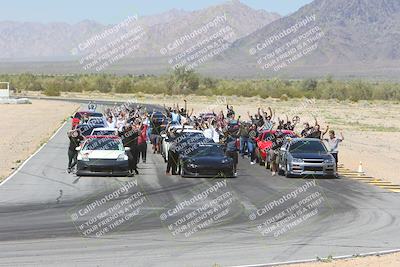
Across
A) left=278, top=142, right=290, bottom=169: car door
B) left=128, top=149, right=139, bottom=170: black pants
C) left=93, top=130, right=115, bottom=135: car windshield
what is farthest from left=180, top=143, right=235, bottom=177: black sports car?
left=93, top=130, right=115, bottom=135: car windshield

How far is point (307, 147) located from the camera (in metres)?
28.0

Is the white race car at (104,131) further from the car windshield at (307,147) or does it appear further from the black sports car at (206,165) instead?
the car windshield at (307,147)

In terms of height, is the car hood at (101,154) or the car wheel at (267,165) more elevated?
the car hood at (101,154)

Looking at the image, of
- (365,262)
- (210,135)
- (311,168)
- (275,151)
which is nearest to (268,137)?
(210,135)

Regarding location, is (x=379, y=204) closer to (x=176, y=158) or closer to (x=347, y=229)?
(x=347, y=229)

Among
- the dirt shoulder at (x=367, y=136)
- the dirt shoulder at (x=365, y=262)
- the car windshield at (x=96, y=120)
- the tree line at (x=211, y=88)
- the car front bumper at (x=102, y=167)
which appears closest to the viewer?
the dirt shoulder at (x=365, y=262)

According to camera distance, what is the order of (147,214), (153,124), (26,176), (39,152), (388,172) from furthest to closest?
(153,124) < (39,152) < (388,172) < (26,176) < (147,214)

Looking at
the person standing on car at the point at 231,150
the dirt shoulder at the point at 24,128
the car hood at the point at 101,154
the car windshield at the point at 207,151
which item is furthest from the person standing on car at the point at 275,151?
the dirt shoulder at the point at 24,128

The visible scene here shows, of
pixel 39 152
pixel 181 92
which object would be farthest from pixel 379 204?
pixel 181 92

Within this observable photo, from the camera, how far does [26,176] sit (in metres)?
26.4

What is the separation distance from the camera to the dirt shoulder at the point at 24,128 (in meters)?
33.4

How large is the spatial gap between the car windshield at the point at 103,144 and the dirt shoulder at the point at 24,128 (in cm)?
271

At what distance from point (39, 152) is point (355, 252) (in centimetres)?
2305

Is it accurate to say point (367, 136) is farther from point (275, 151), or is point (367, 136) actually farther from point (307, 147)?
point (307, 147)
